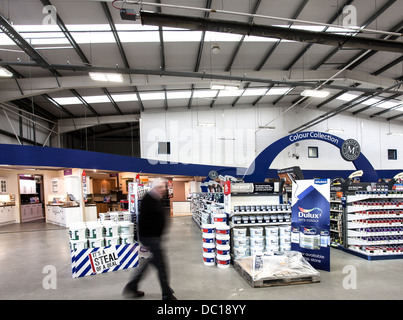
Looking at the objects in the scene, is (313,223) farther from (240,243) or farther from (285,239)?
(240,243)

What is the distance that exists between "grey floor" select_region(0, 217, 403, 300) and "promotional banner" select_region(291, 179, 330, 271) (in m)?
0.35

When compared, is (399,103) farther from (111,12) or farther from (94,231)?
(94,231)

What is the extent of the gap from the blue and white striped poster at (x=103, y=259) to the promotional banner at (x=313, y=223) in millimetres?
3313

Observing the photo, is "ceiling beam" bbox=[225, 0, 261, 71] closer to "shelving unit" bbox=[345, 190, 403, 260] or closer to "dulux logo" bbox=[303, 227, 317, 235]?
"shelving unit" bbox=[345, 190, 403, 260]

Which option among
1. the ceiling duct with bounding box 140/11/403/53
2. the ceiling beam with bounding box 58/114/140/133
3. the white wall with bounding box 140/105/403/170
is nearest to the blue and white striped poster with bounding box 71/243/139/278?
the ceiling duct with bounding box 140/11/403/53

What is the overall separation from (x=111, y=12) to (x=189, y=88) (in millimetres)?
6673

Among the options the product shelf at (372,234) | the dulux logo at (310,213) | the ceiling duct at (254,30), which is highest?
the ceiling duct at (254,30)

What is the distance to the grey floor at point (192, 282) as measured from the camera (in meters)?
3.76

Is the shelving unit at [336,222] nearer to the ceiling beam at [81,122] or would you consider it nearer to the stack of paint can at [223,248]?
the stack of paint can at [223,248]

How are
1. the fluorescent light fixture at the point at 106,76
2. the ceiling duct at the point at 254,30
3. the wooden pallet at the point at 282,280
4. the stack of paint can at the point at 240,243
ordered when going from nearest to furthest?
the wooden pallet at the point at 282,280
the ceiling duct at the point at 254,30
the stack of paint can at the point at 240,243
the fluorescent light fixture at the point at 106,76

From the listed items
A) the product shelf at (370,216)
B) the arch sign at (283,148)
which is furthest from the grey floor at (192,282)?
the arch sign at (283,148)

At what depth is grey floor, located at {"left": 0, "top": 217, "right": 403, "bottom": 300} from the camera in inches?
148

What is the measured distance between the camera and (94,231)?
16.2ft
